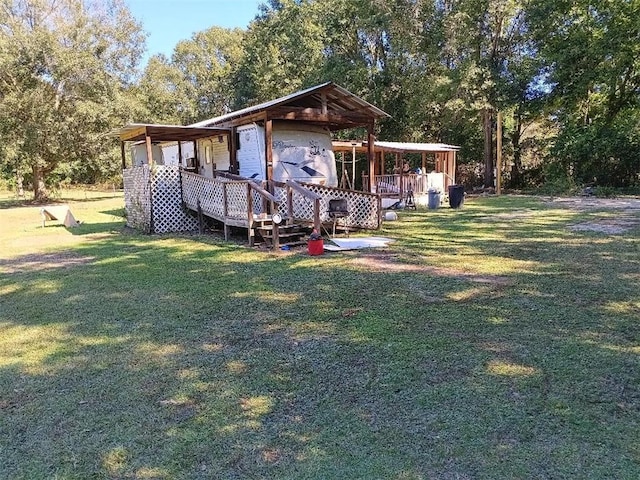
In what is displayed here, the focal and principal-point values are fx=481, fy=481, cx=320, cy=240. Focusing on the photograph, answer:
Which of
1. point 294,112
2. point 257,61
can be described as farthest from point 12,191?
point 294,112

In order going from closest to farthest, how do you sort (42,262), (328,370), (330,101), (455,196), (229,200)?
(328,370), (42,262), (229,200), (330,101), (455,196)

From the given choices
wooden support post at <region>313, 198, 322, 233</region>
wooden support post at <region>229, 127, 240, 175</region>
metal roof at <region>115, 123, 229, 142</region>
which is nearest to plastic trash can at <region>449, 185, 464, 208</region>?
wooden support post at <region>229, 127, 240, 175</region>

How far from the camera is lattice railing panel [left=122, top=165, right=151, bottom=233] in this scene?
11622mm

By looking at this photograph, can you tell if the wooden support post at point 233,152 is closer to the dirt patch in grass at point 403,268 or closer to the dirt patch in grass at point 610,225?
the dirt patch in grass at point 403,268

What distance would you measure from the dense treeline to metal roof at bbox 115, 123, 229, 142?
1065 centimetres

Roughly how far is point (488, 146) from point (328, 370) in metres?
21.5

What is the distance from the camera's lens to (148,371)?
3.59 metres

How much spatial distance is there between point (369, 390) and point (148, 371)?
5.44 ft

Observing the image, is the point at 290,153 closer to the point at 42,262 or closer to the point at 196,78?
the point at 42,262

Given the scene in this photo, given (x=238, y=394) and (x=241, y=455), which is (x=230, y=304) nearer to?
(x=238, y=394)

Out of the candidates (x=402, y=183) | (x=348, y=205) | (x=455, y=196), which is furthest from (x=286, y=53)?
(x=348, y=205)

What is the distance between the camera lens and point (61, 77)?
820 inches

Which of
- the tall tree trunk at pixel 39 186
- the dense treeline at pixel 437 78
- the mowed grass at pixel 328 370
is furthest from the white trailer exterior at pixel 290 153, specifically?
the tall tree trunk at pixel 39 186

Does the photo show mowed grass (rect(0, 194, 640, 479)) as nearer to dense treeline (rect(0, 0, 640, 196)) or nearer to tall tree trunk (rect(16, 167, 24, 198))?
dense treeline (rect(0, 0, 640, 196))
